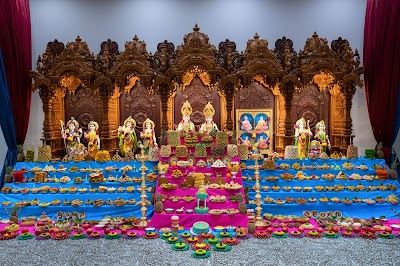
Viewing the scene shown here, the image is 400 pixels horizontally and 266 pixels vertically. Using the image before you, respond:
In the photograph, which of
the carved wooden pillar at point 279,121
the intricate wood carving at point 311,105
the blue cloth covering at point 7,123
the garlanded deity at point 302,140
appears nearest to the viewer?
the blue cloth covering at point 7,123

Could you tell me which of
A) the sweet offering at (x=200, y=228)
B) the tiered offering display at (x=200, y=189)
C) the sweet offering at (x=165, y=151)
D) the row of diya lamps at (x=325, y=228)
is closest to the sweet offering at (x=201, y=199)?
the tiered offering display at (x=200, y=189)

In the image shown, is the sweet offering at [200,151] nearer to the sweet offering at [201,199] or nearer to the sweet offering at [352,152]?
the sweet offering at [201,199]

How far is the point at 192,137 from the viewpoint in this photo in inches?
393

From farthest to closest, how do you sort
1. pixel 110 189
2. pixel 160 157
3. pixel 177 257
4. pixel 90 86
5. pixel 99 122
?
pixel 99 122 < pixel 90 86 < pixel 160 157 < pixel 110 189 < pixel 177 257

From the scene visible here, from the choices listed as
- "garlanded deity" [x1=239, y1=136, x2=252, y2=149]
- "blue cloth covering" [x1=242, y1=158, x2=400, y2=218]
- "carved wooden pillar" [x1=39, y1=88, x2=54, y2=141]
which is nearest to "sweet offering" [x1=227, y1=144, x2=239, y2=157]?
"blue cloth covering" [x1=242, y1=158, x2=400, y2=218]

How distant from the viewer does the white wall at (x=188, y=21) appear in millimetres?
12219

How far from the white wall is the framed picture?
1.96m

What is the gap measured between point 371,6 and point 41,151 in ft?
30.5

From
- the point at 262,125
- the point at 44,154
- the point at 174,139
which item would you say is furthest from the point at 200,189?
the point at 262,125

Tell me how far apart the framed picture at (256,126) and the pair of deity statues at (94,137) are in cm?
256

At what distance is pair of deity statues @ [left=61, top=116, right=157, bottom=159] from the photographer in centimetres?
1070

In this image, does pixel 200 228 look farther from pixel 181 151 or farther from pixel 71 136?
pixel 71 136

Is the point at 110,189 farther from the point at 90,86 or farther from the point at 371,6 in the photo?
the point at 371,6

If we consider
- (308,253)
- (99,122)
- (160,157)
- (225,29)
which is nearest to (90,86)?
(99,122)
